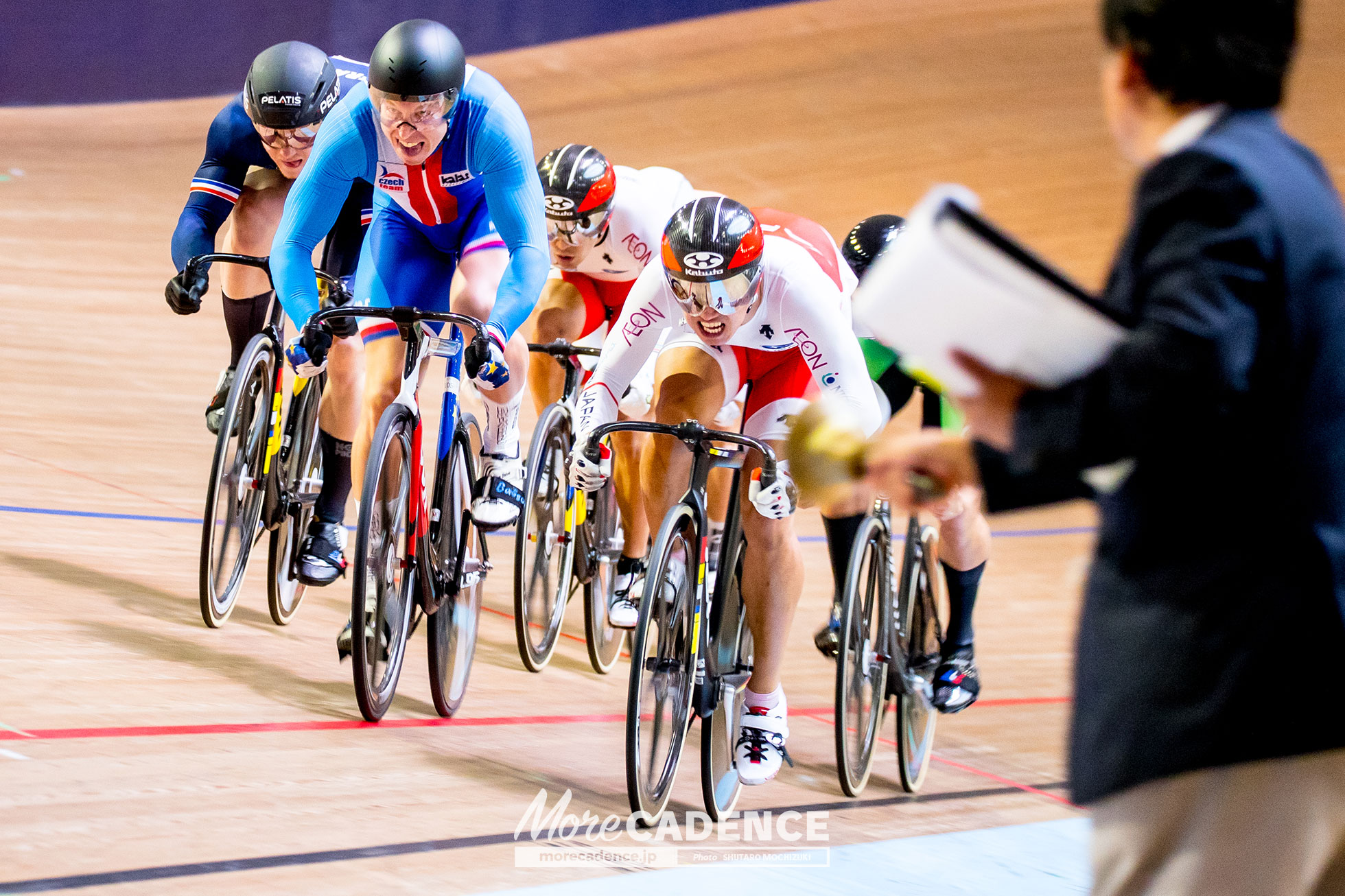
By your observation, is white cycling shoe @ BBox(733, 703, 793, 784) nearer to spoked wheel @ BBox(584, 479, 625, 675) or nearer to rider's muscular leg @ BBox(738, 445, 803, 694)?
rider's muscular leg @ BBox(738, 445, 803, 694)

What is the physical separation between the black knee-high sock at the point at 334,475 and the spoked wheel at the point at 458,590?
1.29ft

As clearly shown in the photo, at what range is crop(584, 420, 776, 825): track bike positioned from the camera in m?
2.80

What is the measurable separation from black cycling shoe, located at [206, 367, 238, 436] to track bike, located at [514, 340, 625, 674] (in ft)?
2.66

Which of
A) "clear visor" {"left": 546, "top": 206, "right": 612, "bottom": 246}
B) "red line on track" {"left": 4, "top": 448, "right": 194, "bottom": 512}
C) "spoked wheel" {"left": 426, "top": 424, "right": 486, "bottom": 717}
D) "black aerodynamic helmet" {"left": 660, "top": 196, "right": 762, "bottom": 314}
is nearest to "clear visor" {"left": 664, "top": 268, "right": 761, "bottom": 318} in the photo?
"black aerodynamic helmet" {"left": 660, "top": 196, "right": 762, "bottom": 314}

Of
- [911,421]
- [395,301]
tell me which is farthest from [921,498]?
[911,421]

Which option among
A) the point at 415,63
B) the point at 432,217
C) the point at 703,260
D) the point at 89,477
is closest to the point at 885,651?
the point at 703,260

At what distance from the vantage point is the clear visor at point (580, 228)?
13.7ft

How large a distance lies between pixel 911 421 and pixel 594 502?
165 inches

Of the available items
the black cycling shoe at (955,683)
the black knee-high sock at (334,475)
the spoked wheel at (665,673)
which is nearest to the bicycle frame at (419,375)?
the black knee-high sock at (334,475)

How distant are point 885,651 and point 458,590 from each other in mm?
1044

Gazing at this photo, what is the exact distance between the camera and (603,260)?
4.43 meters

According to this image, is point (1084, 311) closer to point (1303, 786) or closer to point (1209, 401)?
point (1209, 401)

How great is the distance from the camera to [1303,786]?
40.0 inches

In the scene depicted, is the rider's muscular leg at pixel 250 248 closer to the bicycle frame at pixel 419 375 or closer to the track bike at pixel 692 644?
the bicycle frame at pixel 419 375
